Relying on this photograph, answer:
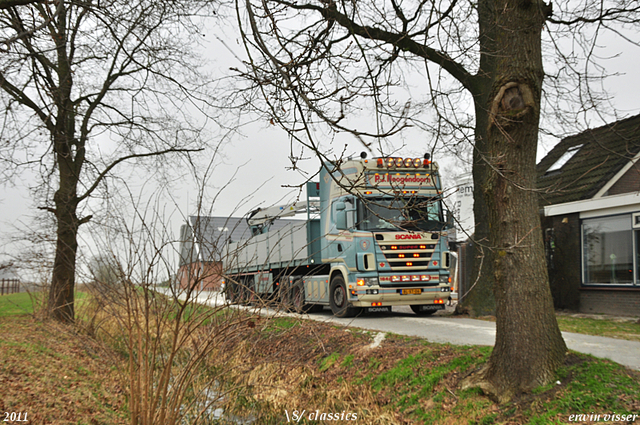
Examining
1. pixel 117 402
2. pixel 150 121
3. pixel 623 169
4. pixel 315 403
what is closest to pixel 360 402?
pixel 315 403

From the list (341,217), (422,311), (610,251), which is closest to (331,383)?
(341,217)

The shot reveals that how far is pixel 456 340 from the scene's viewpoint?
26.4 ft

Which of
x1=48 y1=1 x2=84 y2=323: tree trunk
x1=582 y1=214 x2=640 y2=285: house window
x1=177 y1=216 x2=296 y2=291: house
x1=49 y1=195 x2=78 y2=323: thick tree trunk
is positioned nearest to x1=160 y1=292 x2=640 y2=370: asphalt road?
x1=177 y1=216 x2=296 y2=291: house

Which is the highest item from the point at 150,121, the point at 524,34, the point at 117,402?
the point at 150,121

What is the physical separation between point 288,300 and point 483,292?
329 inches

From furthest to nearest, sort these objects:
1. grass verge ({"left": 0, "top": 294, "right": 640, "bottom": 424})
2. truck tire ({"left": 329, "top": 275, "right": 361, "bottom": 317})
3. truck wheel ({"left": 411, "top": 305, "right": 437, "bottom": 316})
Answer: truck wheel ({"left": 411, "top": 305, "right": 437, "bottom": 316}) < truck tire ({"left": 329, "top": 275, "right": 361, "bottom": 317}) < grass verge ({"left": 0, "top": 294, "right": 640, "bottom": 424})

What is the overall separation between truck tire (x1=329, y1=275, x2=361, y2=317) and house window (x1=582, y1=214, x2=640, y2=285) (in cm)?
677

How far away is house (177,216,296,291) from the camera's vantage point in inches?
181

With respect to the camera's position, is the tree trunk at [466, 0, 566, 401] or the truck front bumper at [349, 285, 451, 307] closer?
the tree trunk at [466, 0, 566, 401]

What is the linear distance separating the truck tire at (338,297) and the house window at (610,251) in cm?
677

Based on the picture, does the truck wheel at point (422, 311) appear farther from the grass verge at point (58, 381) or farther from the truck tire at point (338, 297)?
the grass verge at point (58, 381)

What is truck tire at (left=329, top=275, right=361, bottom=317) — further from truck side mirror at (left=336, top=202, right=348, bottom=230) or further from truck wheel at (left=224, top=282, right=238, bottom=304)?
truck wheel at (left=224, top=282, right=238, bottom=304)

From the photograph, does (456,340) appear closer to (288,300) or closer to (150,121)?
(288,300)

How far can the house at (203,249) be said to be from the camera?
4.61 m
